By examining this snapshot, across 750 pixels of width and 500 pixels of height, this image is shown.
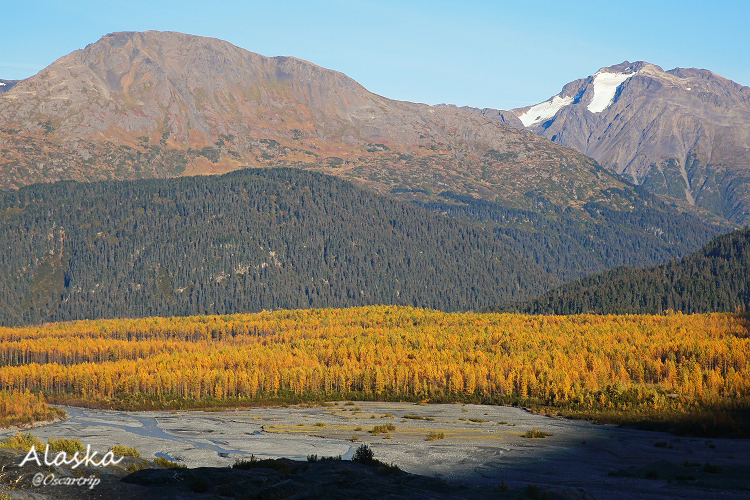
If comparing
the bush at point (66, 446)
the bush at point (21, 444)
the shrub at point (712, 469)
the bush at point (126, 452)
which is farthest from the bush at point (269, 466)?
the shrub at point (712, 469)

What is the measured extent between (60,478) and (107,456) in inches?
699

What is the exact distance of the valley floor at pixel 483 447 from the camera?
99125 mm

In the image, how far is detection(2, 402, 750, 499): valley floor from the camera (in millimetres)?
99125

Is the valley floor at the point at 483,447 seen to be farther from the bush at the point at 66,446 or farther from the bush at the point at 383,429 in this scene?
the bush at the point at 66,446

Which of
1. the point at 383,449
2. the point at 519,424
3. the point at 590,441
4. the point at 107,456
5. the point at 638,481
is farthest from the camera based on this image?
the point at 519,424

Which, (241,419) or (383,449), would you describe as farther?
(241,419)

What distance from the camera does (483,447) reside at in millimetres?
133625

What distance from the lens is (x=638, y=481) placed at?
98938mm

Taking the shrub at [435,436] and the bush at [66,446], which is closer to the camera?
the bush at [66,446]

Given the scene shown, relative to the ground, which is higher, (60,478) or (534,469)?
(60,478)

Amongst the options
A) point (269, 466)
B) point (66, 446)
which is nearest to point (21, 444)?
point (66, 446)

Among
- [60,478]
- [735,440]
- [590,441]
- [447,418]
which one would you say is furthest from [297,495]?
[447,418]

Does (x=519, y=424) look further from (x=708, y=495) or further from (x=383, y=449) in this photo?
(x=708, y=495)

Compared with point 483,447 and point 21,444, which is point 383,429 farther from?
point 21,444
